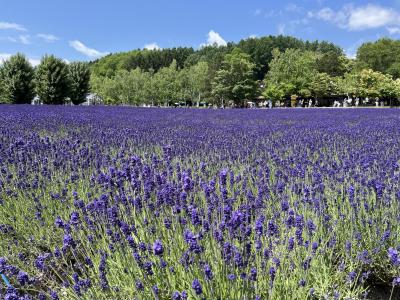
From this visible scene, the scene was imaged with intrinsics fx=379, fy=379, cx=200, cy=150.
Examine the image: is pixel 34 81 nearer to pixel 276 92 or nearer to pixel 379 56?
pixel 276 92

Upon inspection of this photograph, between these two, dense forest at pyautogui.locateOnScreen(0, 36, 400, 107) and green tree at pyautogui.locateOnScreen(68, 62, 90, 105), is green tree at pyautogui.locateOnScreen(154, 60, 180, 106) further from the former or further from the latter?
green tree at pyautogui.locateOnScreen(68, 62, 90, 105)

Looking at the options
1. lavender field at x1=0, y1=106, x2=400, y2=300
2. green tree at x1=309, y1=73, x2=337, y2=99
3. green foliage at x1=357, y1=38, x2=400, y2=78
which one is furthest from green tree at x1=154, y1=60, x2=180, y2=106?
lavender field at x1=0, y1=106, x2=400, y2=300

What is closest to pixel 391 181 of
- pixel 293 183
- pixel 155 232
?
pixel 293 183

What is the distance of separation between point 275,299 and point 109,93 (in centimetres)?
5995

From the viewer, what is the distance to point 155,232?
7.88 feet

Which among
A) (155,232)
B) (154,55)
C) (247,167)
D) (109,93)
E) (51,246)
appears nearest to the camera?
(155,232)

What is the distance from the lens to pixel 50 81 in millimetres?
34094

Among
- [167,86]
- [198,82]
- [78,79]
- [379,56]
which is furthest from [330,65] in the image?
[78,79]

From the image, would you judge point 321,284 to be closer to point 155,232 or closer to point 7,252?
point 155,232

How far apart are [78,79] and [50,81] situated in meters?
4.68

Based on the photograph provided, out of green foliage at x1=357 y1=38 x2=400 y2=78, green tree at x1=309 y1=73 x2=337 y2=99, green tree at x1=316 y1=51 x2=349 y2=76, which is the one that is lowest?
green tree at x1=309 y1=73 x2=337 y2=99

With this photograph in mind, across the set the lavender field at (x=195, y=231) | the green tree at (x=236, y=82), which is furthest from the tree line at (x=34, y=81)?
the lavender field at (x=195, y=231)

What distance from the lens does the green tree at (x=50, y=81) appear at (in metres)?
34.0

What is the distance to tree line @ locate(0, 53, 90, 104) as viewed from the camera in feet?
111
